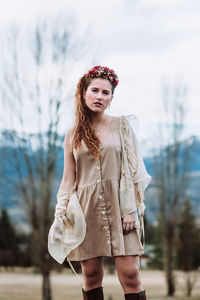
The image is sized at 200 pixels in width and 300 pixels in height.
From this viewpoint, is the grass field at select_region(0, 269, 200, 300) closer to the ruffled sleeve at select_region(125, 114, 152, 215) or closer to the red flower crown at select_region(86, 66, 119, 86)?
the ruffled sleeve at select_region(125, 114, 152, 215)

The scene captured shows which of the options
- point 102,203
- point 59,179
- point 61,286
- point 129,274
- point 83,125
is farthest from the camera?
point 61,286

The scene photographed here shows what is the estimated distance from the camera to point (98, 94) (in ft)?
8.02

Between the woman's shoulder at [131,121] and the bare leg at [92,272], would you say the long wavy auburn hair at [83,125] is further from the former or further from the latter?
the bare leg at [92,272]

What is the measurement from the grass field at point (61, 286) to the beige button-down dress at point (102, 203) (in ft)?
21.3

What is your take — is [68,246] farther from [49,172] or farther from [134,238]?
[49,172]

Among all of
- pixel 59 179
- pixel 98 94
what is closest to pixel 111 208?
pixel 98 94

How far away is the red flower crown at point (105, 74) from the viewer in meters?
2.49

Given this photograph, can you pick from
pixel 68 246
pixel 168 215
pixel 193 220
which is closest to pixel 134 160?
pixel 68 246

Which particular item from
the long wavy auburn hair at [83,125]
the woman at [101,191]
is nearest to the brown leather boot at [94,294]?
the woman at [101,191]

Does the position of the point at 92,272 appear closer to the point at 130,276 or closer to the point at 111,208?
the point at 130,276

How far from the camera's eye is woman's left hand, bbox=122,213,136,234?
7.82 ft

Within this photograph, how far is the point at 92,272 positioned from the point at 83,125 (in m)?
0.82

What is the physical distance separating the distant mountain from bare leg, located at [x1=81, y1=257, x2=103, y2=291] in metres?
5.42

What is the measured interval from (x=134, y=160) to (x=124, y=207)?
0.27m
